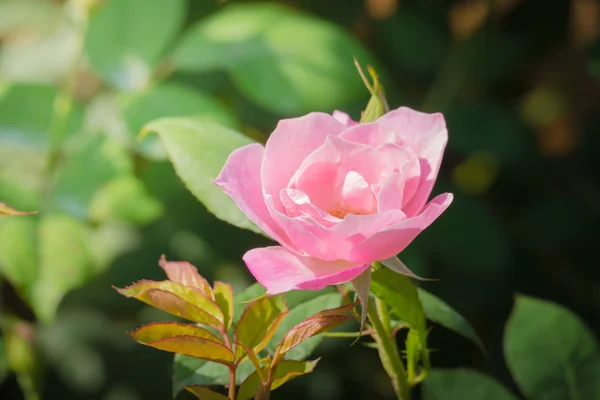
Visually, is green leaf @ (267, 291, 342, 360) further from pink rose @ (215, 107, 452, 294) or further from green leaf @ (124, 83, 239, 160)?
green leaf @ (124, 83, 239, 160)

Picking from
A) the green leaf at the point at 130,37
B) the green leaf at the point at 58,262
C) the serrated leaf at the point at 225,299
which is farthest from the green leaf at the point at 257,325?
the green leaf at the point at 130,37

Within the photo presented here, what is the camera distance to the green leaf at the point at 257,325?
0.32 metres

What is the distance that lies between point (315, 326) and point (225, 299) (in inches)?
2.4

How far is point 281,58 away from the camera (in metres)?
0.70

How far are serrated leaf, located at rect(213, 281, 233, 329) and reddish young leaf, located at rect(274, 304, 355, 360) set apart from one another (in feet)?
0.12

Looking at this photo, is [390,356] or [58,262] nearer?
[390,356]

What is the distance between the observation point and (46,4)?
107cm

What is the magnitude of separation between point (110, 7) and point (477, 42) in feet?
2.00

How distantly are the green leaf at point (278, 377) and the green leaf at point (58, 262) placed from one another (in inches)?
10.9

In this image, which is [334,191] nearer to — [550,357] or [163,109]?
[550,357]

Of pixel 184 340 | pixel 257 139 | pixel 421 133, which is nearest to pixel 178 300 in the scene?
pixel 184 340

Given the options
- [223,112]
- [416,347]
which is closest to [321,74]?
[223,112]

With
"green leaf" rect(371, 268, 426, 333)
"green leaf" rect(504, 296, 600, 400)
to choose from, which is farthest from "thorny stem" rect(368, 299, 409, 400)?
"green leaf" rect(504, 296, 600, 400)

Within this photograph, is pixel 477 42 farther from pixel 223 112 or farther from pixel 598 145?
pixel 223 112
